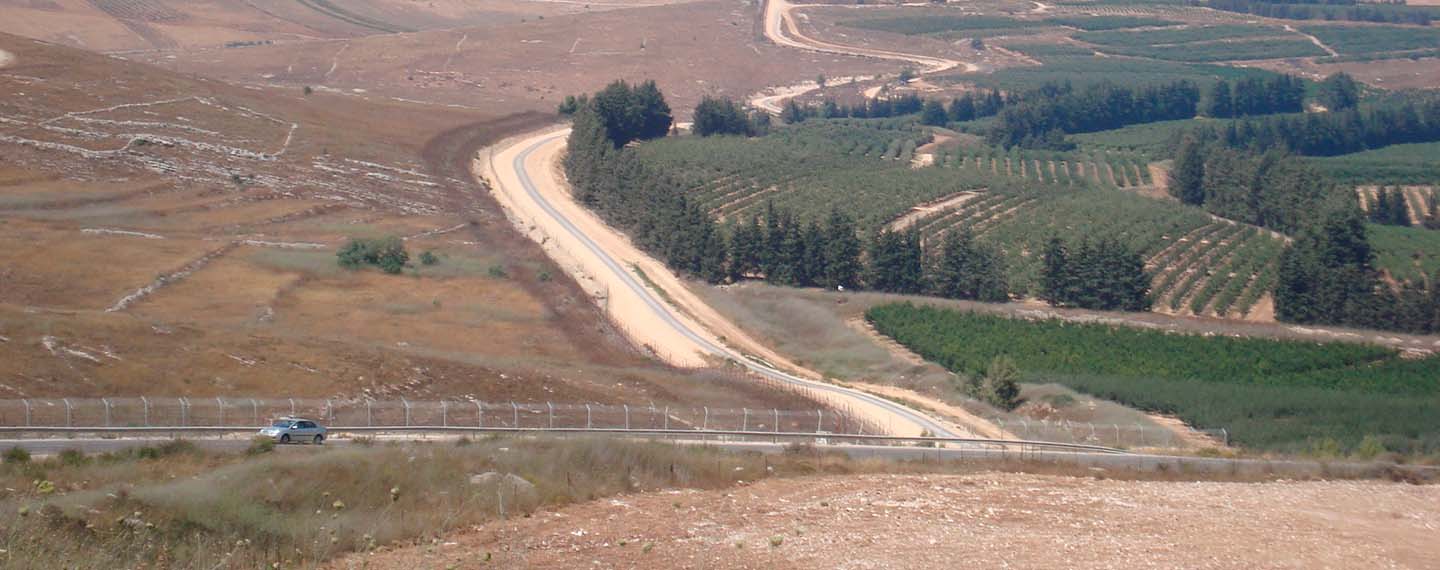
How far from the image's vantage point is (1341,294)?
246ft

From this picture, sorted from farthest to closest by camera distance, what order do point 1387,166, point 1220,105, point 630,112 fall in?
point 1220,105 → point 1387,166 → point 630,112

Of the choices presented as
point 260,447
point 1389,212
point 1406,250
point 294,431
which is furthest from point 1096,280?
point 260,447

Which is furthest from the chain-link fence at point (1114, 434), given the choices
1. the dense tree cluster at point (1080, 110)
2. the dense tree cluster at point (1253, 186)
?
the dense tree cluster at point (1080, 110)

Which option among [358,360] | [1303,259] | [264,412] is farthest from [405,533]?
[1303,259]

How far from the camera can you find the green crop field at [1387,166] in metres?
128

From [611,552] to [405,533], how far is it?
3.35m

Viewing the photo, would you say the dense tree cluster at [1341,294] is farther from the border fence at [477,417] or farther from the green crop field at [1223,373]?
the border fence at [477,417]

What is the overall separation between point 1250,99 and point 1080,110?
2267 centimetres

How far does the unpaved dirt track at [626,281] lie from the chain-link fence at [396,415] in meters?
5.50

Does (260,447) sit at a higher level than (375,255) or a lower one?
higher

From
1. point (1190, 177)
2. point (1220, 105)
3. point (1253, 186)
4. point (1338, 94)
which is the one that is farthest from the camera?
point (1338, 94)

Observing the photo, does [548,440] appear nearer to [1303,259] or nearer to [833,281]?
[833,281]

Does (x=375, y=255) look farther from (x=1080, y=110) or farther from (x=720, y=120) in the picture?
(x=1080, y=110)

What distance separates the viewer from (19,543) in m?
17.3
